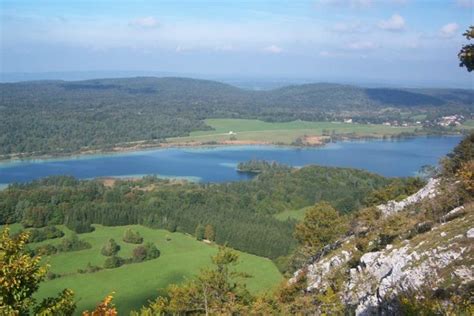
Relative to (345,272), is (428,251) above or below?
above

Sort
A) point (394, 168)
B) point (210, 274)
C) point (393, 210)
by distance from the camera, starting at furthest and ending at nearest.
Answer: point (394, 168) → point (393, 210) → point (210, 274)

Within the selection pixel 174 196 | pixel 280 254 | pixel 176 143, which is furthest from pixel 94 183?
pixel 176 143

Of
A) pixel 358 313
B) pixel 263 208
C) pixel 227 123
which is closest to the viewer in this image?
pixel 358 313

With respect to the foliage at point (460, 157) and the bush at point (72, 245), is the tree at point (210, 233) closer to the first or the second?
the bush at point (72, 245)

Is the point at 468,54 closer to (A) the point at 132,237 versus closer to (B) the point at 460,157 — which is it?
(B) the point at 460,157

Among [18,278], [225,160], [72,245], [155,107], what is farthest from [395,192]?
[155,107]

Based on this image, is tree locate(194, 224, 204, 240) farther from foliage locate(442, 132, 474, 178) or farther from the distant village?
the distant village

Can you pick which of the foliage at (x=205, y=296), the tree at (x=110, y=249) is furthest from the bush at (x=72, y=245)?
the foliage at (x=205, y=296)

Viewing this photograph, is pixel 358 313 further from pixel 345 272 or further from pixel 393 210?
pixel 393 210
